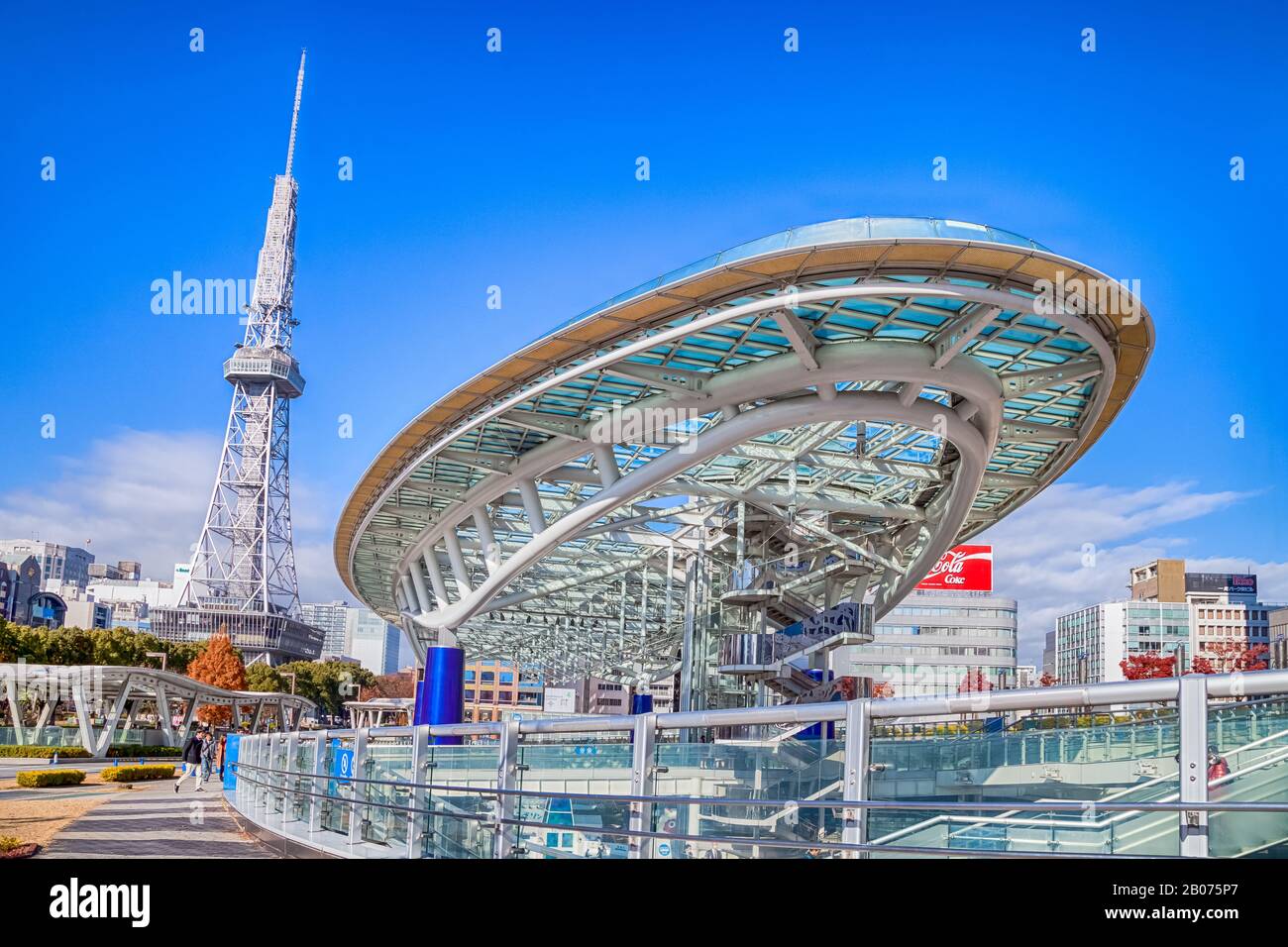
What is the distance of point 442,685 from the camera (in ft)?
105

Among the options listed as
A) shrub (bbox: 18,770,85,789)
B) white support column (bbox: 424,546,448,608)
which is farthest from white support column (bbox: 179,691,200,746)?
shrub (bbox: 18,770,85,789)

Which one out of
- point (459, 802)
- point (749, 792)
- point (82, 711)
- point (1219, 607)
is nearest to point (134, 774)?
point (82, 711)

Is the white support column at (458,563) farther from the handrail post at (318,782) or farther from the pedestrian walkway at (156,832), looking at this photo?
the handrail post at (318,782)

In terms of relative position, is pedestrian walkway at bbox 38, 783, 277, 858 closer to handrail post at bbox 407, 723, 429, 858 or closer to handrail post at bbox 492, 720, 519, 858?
handrail post at bbox 407, 723, 429, 858

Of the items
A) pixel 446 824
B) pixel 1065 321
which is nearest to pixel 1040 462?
pixel 1065 321

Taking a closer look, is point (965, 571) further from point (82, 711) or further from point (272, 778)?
point (272, 778)

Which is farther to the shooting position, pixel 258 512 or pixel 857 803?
pixel 258 512

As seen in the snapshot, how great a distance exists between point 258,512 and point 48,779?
420 feet

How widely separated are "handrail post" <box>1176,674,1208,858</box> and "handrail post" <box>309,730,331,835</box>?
1113cm

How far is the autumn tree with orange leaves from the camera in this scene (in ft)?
307

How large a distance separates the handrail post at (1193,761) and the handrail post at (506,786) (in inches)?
209

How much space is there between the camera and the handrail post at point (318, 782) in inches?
562
